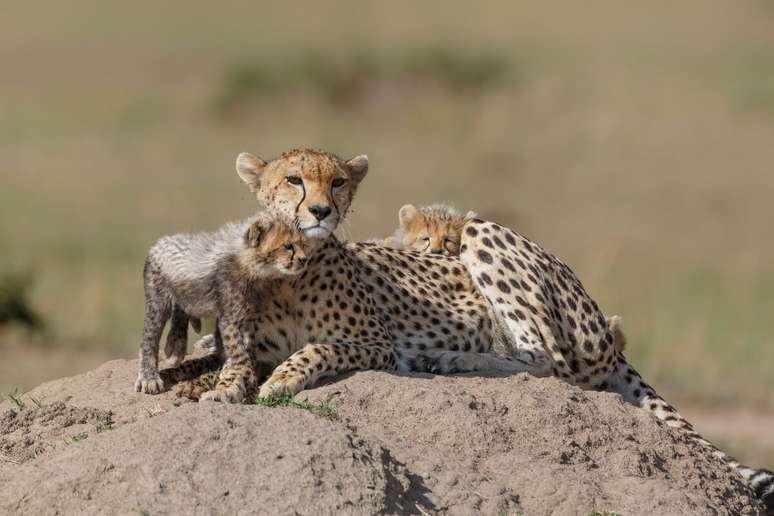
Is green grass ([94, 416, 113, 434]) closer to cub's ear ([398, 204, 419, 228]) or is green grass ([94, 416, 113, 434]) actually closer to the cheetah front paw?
the cheetah front paw

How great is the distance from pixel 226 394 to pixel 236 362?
0.67 feet

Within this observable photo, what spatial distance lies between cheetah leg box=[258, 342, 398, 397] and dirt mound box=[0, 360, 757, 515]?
0.08 meters

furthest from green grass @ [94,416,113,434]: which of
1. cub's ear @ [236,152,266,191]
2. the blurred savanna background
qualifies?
the blurred savanna background

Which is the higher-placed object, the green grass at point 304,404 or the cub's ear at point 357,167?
the cub's ear at point 357,167

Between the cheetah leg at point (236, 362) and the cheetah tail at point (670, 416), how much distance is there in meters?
1.54

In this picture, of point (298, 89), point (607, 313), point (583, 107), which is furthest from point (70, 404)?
point (298, 89)

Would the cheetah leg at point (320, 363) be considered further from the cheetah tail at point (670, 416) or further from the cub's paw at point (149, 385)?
the cheetah tail at point (670, 416)

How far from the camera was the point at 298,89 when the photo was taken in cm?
2327

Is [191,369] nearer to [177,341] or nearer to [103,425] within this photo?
[177,341]

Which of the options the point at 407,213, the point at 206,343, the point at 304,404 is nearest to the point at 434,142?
the point at 407,213

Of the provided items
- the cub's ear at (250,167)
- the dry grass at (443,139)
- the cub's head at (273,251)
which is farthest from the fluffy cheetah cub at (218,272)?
the dry grass at (443,139)

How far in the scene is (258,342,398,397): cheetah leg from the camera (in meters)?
4.83

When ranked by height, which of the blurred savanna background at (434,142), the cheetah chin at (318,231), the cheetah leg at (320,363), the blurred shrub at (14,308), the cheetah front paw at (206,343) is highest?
the blurred savanna background at (434,142)

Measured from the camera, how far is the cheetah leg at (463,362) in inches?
211
